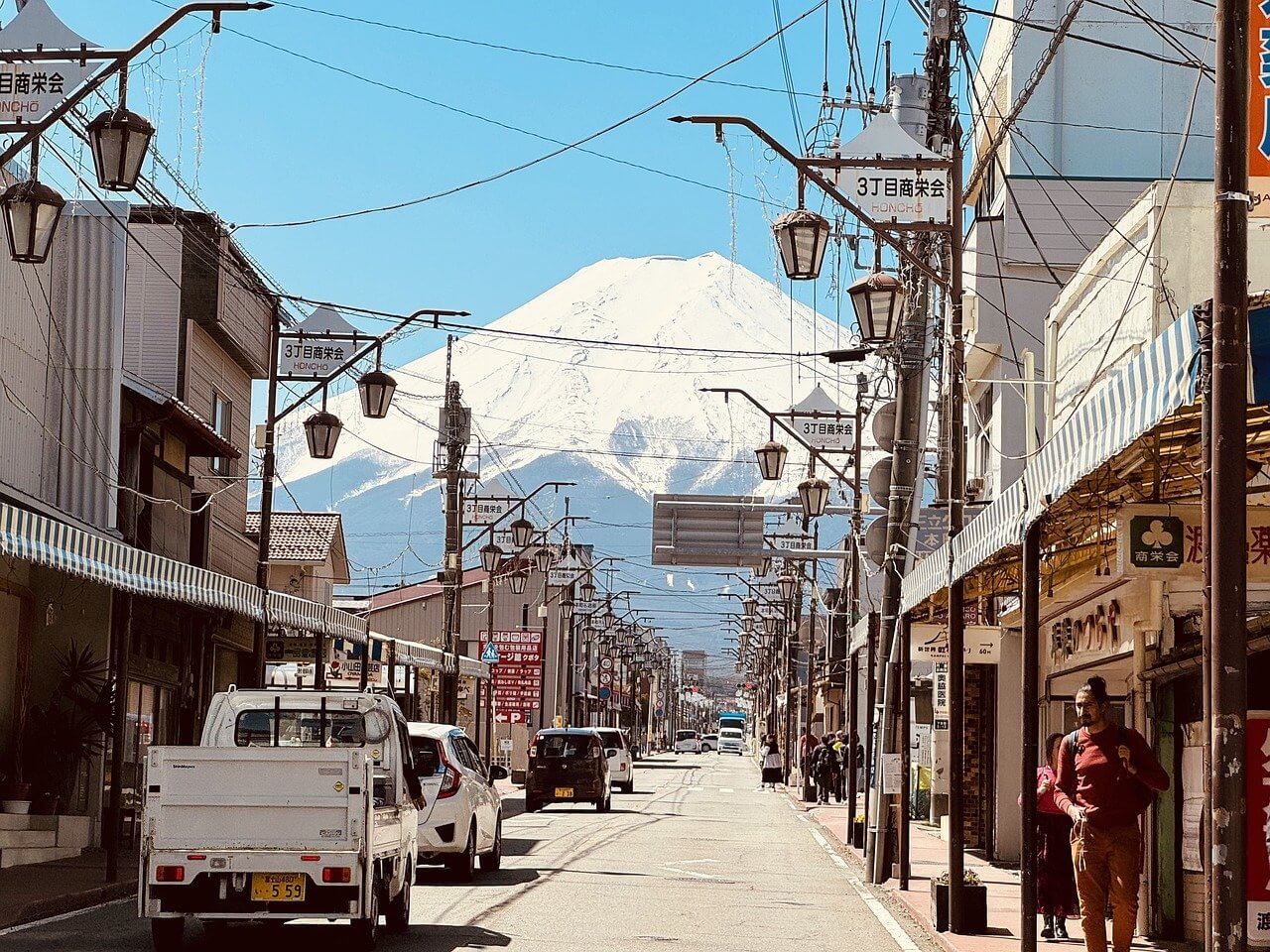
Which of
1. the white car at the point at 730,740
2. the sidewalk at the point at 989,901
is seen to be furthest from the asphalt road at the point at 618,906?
the white car at the point at 730,740

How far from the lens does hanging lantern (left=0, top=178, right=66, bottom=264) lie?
53.1ft

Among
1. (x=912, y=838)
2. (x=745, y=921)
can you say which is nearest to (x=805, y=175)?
(x=745, y=921)

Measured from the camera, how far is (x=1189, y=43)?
33.5 metres

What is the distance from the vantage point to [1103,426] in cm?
1004

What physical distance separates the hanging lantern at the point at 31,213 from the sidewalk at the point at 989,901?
9996 mm

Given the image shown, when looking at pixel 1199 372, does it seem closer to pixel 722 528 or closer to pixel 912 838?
pixel 912 838

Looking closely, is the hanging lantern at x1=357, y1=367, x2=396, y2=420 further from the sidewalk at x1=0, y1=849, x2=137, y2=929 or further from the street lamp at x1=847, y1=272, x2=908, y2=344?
the street lamp at x1=847, y1=272, x2=908, y2=344

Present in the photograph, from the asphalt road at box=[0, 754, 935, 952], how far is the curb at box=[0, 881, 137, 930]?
0.30 meters

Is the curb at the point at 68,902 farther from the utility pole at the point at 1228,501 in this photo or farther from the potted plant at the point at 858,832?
the potted plant at the point at 858,832

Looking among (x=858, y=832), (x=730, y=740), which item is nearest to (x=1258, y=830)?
(x=858, y=832)

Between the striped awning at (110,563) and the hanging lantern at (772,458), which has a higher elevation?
the hanging lantern at (772,458)

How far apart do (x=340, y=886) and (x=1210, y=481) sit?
24.8 ft

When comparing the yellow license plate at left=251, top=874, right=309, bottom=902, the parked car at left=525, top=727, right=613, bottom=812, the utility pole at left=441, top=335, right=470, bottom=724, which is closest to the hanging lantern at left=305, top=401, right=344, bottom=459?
the utility pole at left=441, top=335, right=470, bottom=724

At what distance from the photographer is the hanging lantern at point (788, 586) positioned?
64.8 m
